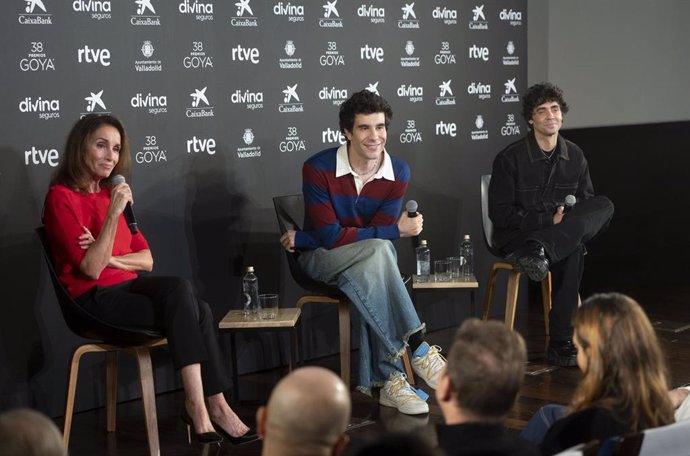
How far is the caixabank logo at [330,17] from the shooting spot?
5738 millimetres

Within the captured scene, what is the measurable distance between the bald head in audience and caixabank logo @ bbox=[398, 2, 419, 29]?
174 inches

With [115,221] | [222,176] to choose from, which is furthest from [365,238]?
[115,221]

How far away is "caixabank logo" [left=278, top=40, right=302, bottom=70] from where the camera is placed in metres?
5.57

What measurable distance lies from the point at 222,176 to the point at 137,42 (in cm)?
81

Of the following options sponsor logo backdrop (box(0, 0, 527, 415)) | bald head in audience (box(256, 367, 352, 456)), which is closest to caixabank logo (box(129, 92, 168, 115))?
sponsor logo backdrop (box(0, 0, 527, 415))

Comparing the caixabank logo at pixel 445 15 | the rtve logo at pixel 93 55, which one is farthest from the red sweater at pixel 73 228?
the caixabank logo at pixel 445 15

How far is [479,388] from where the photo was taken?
2.29 meters

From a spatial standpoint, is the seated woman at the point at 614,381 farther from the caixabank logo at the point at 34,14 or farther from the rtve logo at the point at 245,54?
the rtve logo at the point at 245,54

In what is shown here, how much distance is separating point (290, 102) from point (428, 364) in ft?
5.39

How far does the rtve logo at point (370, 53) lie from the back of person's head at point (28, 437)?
4.35 m

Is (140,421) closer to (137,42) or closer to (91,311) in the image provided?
(91,311)

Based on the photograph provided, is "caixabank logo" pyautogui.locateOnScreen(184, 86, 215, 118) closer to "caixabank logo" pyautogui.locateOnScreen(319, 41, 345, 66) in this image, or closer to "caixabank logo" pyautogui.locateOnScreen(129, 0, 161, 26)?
"caixabank logo" pyautogui.locateOnScreen(129, 0, 161, 26)

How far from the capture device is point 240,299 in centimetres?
548

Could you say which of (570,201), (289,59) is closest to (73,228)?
(289,59)
